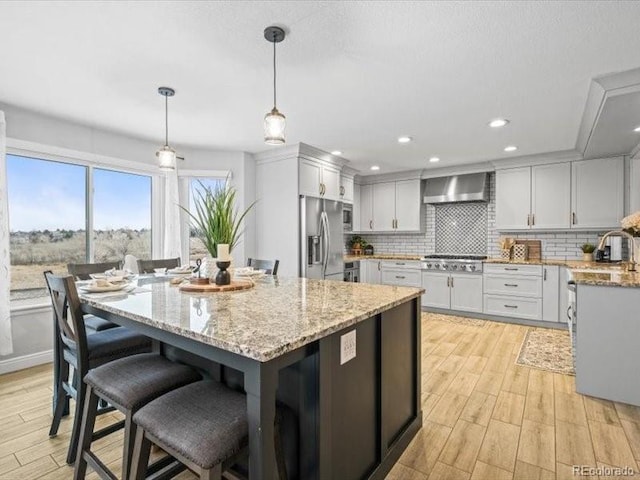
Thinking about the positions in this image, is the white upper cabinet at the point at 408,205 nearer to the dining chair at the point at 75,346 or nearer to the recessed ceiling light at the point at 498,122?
the recessed ceiling light at the point at 498,122

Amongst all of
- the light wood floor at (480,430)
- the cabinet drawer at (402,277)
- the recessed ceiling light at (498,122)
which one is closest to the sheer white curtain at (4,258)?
the light wood floor at (480,430)

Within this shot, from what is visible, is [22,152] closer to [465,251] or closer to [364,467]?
[364,467]

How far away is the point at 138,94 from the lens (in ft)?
9.00

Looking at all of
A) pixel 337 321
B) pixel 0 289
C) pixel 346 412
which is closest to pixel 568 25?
pixel 337 321

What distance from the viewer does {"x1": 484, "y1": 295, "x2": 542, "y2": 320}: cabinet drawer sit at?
4.50 m

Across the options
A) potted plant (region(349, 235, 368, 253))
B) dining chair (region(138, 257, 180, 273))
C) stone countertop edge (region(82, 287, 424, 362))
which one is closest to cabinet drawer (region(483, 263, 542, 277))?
potted plant (region(349, 235, 368, 253))

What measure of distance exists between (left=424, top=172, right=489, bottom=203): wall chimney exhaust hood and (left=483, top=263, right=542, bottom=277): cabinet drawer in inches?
41.7

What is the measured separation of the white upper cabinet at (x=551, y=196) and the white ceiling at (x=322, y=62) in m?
1.18

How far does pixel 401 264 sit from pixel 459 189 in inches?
58.7

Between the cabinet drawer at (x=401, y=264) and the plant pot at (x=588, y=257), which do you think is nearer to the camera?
the plant pot at (x=588, y=257)

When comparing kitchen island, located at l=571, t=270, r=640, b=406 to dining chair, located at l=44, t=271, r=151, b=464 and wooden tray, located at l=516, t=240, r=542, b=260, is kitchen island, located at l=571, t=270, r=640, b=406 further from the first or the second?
dining chair, located at l=44, t=271, r=151, b=464

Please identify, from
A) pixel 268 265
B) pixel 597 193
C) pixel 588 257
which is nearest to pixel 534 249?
pixel 588 257

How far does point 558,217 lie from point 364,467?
4.48 meters

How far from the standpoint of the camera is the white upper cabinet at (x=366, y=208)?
621 cm
